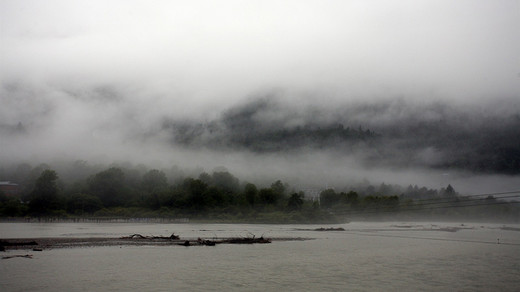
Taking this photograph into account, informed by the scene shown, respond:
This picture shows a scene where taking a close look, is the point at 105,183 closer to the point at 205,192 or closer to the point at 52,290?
the point at 205,192

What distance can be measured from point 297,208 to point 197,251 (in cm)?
12596

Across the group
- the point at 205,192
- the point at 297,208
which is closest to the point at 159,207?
the point at 205,192

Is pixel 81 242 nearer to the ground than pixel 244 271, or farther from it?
farther from it

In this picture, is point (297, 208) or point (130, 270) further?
point (297, 208)

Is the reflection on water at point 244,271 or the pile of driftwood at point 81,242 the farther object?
the pile of driftwood at point 81,242

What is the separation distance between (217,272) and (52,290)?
14194 millimetres

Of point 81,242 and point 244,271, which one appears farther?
point 81,242

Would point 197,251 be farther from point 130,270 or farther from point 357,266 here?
point 357,266

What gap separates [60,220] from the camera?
161 metres

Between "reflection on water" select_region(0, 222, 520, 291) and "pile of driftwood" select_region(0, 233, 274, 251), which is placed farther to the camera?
"pile of driftwood" select_region(0, 233, 274, 251)

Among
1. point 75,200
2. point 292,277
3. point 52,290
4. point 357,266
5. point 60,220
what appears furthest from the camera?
point 75,200

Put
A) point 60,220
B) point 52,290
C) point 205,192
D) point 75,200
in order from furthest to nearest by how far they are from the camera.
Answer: point 205,192, point 75,200, point 60,220, point 52,290

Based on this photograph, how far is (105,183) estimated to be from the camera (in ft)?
653

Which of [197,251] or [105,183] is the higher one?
[105,183]
